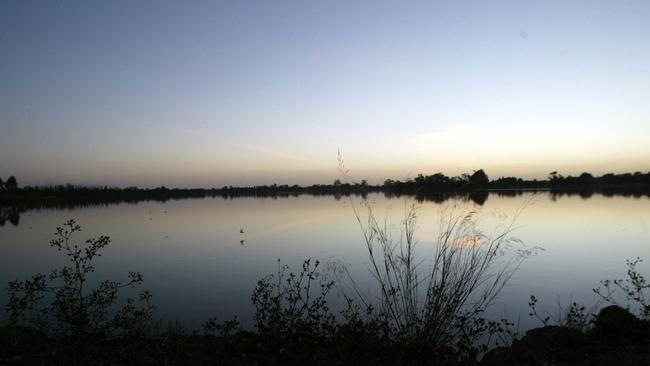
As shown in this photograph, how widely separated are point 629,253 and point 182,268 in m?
18.8

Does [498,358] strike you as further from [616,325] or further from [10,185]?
[10,185]

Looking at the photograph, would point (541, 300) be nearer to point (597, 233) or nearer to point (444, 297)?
point (444, 297)

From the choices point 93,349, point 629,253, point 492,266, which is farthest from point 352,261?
point 629,253

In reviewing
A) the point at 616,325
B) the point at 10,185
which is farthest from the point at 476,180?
the point at 10,185

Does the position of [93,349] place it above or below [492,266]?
above

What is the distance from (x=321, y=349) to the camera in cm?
553

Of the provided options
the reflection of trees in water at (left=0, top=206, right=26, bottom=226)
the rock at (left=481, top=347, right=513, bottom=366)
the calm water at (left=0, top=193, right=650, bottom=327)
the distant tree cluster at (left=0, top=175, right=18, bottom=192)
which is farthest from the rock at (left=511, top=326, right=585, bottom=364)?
the distant tree cluster at (left=0, top=175, right=18, bottom=192)

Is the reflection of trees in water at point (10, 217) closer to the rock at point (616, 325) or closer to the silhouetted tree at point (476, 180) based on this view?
the silhouetted tree at point (476, 180)

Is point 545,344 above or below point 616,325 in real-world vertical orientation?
below

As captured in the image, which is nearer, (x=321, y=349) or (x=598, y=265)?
(x=321, y=349)

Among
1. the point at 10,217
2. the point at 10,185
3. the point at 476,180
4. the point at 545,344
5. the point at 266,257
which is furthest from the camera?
the point at 10,185

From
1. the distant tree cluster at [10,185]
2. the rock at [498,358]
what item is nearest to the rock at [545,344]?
the rock at [498,358]

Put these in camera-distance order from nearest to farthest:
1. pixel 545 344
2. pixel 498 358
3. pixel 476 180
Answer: pixel 498 358 < pixel 545 344 < pixel 476 180

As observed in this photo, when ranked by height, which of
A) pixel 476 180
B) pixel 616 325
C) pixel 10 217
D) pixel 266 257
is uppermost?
pixel 476 180
